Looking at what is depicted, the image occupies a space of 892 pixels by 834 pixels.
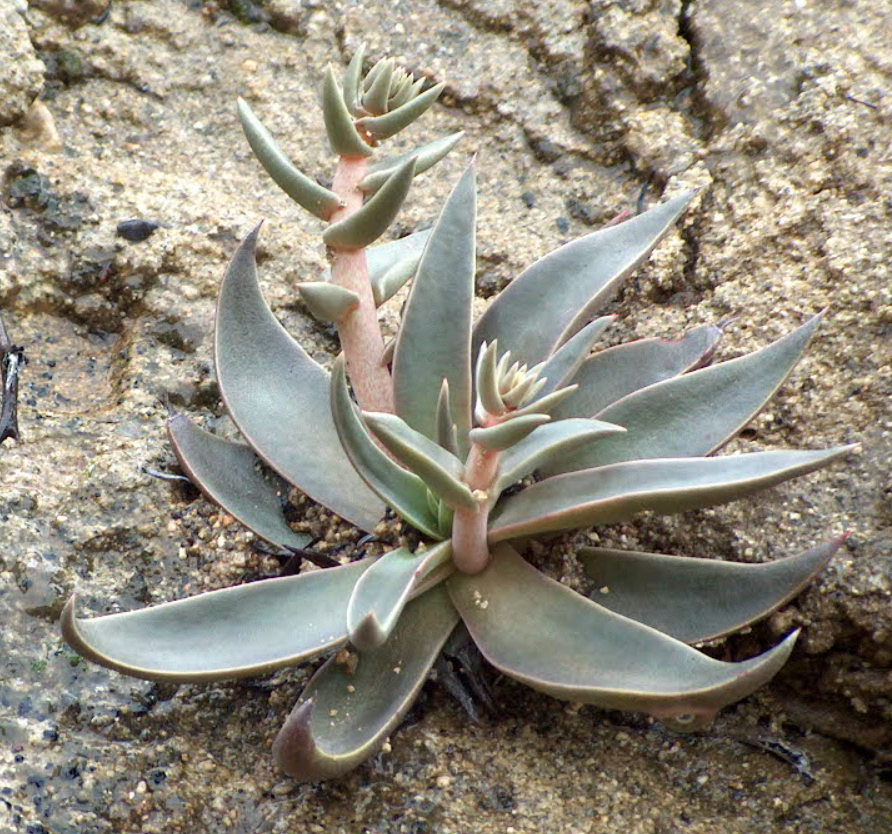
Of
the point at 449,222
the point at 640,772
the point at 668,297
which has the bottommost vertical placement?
the point at 640,772

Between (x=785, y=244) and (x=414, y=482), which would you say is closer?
(x=414, y=482)

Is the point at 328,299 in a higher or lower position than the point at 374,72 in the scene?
lower

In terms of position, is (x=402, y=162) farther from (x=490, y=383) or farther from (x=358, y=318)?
(x=490, y=383)

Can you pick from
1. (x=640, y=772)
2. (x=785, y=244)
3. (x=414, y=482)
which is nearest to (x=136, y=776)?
(x=414, y=482)

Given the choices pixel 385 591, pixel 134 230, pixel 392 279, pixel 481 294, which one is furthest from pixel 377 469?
pixel 134 230

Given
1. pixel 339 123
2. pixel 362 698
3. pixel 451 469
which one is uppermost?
pixel 339 123

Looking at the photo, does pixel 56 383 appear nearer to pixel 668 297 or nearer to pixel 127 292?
pixel 127 292

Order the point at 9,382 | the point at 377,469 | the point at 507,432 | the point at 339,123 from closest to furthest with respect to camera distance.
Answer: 1. the point at 507,432
2. the point at 377,469
3. the point at 339,123
4. the point at 9,382

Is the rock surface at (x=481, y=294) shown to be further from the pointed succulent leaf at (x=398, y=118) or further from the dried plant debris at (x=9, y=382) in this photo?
the pointed succulent leaf at (x=398, y=118)
